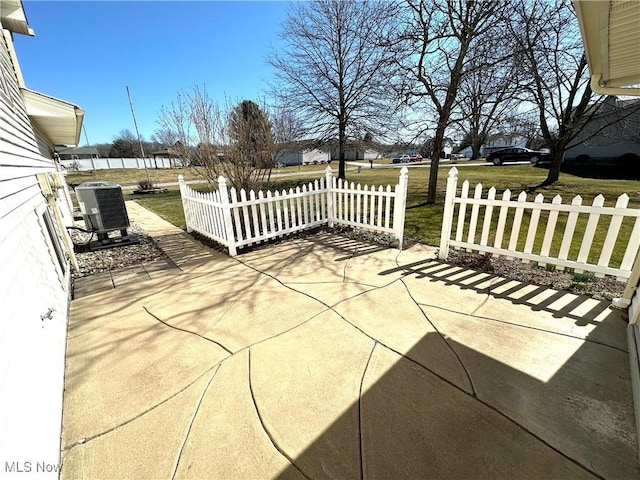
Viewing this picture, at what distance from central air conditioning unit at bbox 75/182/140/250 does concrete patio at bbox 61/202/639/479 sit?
211 cm

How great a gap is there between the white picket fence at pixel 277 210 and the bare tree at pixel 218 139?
0.76 m

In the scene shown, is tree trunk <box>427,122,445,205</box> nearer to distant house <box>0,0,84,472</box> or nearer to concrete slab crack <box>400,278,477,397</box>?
concrete slab crack <box>400,278,477,397</box>

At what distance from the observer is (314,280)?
373 centimetres

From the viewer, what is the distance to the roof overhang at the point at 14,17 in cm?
516

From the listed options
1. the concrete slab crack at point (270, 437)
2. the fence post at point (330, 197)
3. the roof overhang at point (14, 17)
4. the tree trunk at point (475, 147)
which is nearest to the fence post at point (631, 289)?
the concrete slab crack at point (270, 437)

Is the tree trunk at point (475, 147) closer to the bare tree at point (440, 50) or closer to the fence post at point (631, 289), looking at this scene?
the bare tree at point (440, 50)

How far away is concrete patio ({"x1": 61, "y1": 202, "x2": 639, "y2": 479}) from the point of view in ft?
5.12

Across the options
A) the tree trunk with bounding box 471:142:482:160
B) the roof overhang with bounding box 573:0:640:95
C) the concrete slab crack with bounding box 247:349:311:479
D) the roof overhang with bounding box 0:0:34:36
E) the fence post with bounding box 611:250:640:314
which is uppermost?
the roof overhang with bounding box 0:0:34:36

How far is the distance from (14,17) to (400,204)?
345 inches

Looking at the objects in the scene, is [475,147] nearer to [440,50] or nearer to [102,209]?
[440,50]

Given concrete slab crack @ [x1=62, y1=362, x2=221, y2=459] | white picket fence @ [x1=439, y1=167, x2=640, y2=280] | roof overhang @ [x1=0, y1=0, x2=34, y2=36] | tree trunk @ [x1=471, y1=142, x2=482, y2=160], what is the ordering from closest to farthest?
concrete slab crack @ [x1=62, y1=362, x2=221, y2=459] → white picket fence @ [x1=439, y1=167, x2=640, y2=280] → roof overhang @ [x1=0, y1=0, x2=34, y2=36] → tree trunk @ [x1=471, y1=142, x2=482, y2=160]

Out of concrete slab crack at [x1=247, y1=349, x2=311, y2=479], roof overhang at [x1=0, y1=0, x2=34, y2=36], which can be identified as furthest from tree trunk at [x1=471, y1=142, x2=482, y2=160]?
roof overhang at [x1=0, y1=0, x2=34, y2=36]

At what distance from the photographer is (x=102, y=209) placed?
16.7 ft

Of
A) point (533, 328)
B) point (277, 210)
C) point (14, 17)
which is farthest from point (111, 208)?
point (533, 328)
